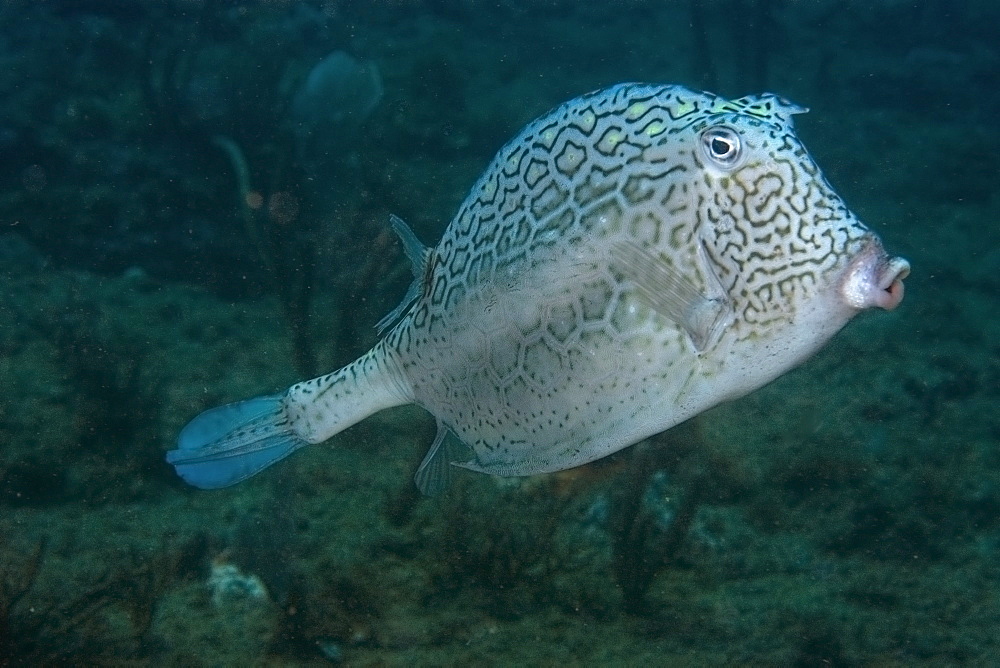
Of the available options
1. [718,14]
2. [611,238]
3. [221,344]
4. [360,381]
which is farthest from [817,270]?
[718,14]

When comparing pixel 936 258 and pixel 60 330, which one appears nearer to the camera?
pixel 60 330

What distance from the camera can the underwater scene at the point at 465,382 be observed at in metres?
2.06

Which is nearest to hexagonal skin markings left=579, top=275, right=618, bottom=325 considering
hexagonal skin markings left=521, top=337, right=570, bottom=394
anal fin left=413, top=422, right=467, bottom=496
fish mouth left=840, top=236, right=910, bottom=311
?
hexagonal skin markings left=521, top=337, right=570, bottom=394

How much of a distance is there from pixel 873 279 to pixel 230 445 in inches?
111

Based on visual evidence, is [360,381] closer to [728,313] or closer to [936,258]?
[728,313]

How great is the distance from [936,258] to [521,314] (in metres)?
5.93

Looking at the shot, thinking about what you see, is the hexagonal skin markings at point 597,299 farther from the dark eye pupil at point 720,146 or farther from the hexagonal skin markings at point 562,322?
the dark eye pupil at point 720,146

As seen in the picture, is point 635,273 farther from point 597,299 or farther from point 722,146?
point 722,146

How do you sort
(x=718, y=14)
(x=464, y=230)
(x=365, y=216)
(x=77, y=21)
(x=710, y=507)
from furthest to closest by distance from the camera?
1. (x=718, y=14)
2. (x=77, y=21)
3. (x=365, y=216)
4. (x=710, y=507)
5. (x=464, y=230)

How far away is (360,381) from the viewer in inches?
116

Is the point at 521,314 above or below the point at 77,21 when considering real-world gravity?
below

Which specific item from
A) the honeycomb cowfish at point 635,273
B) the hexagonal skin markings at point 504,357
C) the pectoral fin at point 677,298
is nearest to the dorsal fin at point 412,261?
the honeycomb cowfish at point 635,273

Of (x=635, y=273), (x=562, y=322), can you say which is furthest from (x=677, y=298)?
(x=562, y=322)

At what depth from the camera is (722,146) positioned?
1990 mm
